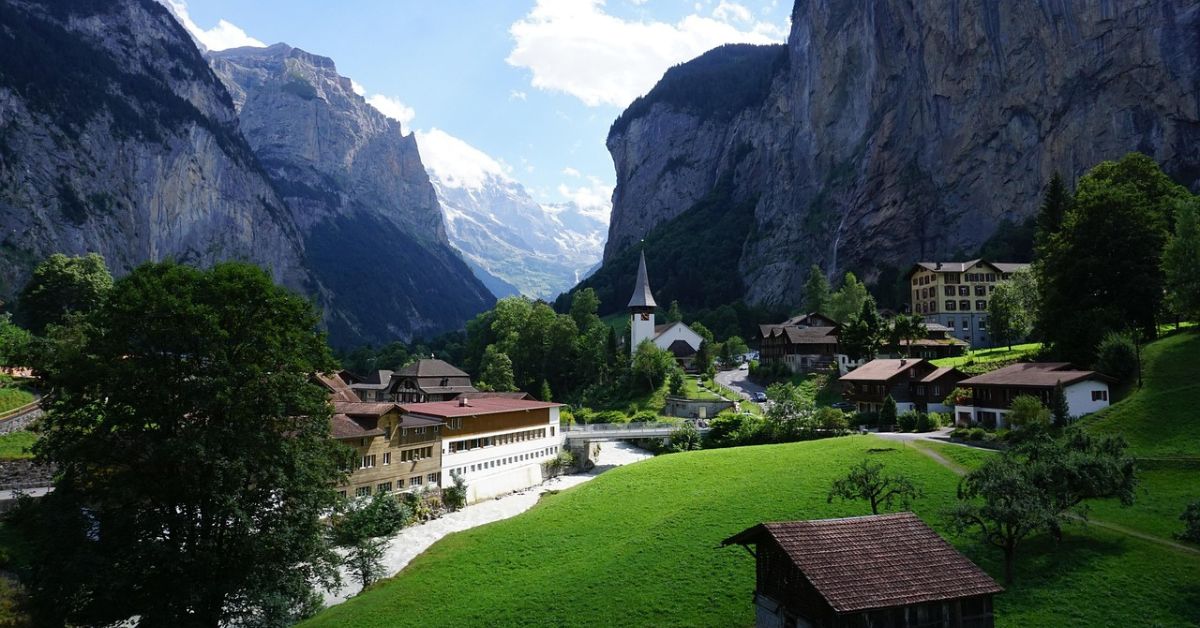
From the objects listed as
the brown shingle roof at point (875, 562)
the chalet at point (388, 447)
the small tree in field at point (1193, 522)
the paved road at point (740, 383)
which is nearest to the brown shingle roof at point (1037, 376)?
the small tree in field at point (1193, 522)

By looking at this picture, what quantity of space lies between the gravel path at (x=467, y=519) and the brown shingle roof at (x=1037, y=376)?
33465mm

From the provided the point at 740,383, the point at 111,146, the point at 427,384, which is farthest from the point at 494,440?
the point at 111,146

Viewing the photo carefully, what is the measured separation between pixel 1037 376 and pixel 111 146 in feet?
546

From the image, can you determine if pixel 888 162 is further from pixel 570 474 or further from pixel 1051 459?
pixel 1051 459

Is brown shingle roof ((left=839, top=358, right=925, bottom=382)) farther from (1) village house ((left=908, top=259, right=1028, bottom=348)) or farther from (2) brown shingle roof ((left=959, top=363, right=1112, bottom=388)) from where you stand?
(1) village house ((left=908, top=259, right=1028, bottom=348))

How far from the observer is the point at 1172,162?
Result: 104 meters

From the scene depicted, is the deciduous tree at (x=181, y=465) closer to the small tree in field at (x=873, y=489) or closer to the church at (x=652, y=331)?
the small tree in field at (x=873, y=489)

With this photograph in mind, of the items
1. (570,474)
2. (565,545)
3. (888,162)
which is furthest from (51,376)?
(888,162)

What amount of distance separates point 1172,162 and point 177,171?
640 feet

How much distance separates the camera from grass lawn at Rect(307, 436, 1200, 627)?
2633cm

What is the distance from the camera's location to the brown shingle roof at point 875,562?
18.8 meters

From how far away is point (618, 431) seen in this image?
73125 millimetres

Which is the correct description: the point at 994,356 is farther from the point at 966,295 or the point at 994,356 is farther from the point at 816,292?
the point at 816,292

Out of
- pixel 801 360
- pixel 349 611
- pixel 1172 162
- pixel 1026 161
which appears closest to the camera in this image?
pixel 349 611
